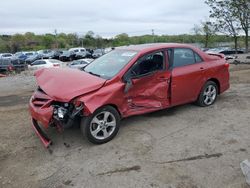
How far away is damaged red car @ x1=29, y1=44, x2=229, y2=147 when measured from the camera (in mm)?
4070

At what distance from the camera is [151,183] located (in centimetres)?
320

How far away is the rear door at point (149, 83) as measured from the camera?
4695 mm

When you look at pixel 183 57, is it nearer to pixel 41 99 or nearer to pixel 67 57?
pixel 41 99

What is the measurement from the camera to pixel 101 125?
4242mm

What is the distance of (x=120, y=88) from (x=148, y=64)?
878 millimetres

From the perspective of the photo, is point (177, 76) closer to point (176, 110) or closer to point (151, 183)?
point (176, 110)

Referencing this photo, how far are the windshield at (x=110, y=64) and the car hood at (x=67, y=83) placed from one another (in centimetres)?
27

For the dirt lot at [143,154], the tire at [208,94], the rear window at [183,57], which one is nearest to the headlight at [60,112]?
the dirt lot at [143,154]

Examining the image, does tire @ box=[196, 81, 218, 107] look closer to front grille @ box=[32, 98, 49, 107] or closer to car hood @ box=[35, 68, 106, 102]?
car hood @ box=[35, 68, 106, 102]

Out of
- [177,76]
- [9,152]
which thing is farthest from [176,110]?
[9,152]

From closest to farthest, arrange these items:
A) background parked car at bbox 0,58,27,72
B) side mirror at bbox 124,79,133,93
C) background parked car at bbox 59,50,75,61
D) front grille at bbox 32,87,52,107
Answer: front grille at bbox 32,87,52,107 < side mirror at bbox 124,79,133,93 < background parked car at bbox 0,58,27,72 < background parked car at bbox 59,50,75,61

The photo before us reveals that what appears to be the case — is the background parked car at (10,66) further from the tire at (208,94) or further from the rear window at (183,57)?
the tire at (208,94)

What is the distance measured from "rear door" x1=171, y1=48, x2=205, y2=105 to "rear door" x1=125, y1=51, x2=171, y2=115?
0.64 ft

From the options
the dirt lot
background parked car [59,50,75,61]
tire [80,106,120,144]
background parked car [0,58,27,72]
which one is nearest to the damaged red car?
tire [80,106,120,144]
